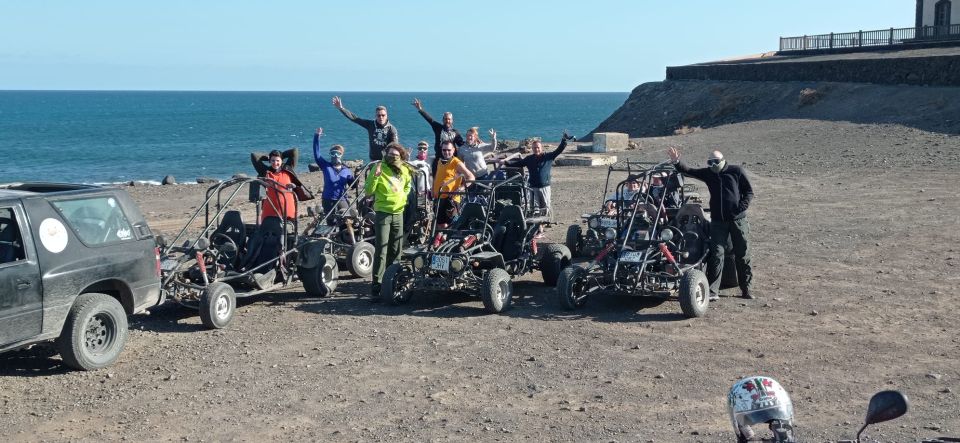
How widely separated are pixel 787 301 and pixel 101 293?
718cm

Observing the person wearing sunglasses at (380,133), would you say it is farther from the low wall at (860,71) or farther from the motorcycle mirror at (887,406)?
the low wall at (860,71)

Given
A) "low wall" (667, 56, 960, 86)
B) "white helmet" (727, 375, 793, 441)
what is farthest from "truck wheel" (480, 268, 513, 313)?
"low wall" (667, 56, 960, 86)

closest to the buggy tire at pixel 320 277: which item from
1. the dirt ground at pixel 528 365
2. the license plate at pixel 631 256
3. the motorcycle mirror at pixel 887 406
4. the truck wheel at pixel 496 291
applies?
the dirt ground at pixel 528 365

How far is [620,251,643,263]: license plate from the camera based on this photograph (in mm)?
11523

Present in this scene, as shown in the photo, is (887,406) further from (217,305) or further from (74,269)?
(217,305)

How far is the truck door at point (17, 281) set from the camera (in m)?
8.55

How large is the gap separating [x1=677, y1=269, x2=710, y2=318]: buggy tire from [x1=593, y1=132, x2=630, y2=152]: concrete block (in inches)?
818

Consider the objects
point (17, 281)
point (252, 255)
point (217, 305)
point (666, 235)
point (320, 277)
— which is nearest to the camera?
point (17, 281)

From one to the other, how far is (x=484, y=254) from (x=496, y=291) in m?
0.77

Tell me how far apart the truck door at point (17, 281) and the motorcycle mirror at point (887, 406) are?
22.8 feet

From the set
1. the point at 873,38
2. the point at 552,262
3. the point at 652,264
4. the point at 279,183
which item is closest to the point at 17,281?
the point at 279,183

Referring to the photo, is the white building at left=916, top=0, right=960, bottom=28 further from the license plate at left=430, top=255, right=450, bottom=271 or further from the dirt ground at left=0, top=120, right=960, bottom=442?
the license plate at left=430, top=255, right=450, bottom=271

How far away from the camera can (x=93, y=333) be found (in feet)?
30.9

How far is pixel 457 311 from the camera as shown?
11805 mm
